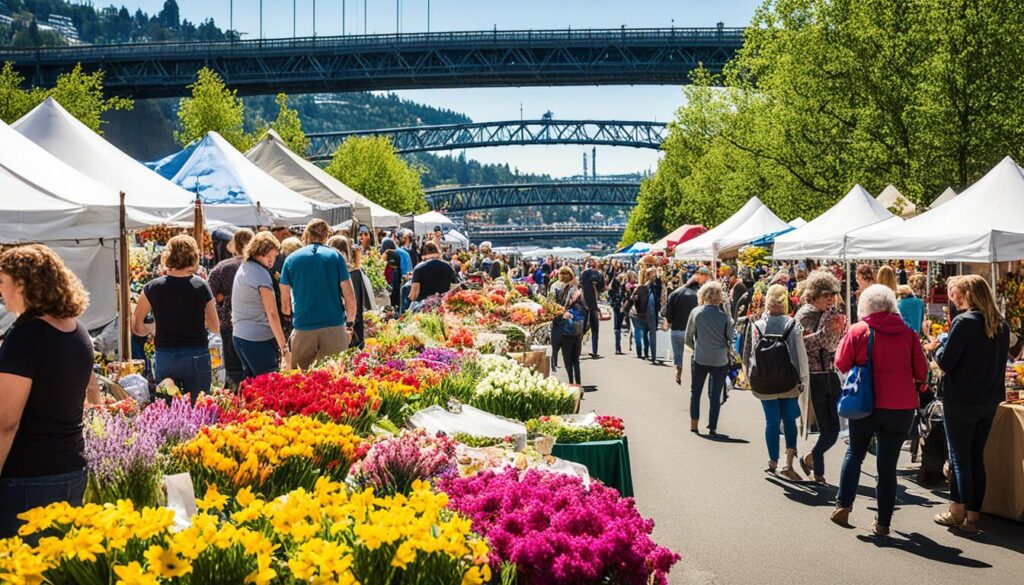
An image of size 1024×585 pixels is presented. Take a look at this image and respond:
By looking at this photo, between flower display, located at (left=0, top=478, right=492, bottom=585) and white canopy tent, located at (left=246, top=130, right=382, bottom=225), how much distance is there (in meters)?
15.6

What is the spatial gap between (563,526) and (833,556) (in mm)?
3693

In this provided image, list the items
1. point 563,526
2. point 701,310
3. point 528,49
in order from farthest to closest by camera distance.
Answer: point 528,49
point 701,310
point 563,526

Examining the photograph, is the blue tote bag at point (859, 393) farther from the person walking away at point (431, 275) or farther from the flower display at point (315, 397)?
the person walking away at point (431, 275)

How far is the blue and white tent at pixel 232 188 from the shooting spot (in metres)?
14.1

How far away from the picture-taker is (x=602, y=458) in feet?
23.2

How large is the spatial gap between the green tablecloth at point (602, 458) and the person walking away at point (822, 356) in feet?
10.0

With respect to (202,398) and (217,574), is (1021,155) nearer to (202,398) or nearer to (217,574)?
(202,398)

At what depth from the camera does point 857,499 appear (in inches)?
353

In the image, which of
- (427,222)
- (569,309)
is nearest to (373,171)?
(427,222)

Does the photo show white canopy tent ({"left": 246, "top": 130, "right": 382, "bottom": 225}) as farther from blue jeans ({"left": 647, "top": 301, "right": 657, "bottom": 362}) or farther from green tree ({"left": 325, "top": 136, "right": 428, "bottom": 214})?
green tree ({"left": 325, "top": 136, "right": 428, "bottom": 214})

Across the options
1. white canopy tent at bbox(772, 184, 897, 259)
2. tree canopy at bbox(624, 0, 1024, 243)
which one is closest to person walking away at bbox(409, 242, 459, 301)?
white canopy tent at bbox(772, 184, 897, 259)

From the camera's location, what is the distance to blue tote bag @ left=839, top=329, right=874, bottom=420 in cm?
764

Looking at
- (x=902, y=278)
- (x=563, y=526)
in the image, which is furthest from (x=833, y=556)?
(x=902, y=278)

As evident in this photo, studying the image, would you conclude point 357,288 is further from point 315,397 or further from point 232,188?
point 315,397
